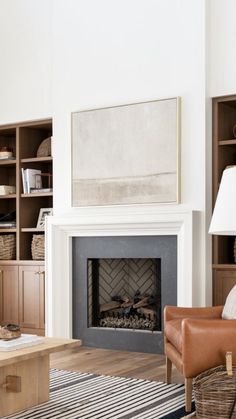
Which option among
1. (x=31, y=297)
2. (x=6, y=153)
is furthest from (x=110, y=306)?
(x=6, y=153)

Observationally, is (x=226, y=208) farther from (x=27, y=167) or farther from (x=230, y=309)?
(x=27, y=167)

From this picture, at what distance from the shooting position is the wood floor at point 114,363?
4.87m

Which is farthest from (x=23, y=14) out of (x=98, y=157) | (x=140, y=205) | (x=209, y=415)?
(x=209, y=415)

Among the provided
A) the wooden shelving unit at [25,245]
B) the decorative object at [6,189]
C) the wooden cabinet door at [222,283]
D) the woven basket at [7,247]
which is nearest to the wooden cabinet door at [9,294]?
the wooden shelving unit at [25,245]

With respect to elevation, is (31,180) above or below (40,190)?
above

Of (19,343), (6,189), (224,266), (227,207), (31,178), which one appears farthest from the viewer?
(6,189)

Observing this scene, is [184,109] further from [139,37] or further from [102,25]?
[102,25]

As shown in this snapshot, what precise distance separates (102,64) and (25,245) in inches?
81.6

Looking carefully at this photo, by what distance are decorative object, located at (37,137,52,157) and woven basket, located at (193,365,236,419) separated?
373 centimetres

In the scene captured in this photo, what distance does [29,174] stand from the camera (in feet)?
22.0

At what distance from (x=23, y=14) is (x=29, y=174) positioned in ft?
5.41

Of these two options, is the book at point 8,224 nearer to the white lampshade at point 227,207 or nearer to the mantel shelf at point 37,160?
the mantel shelf at point 37,160

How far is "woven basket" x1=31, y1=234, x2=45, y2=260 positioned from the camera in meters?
6.56

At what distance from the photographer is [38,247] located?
660 cm
